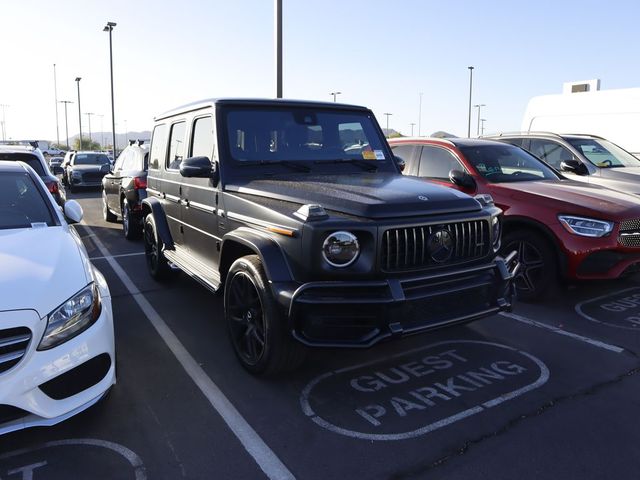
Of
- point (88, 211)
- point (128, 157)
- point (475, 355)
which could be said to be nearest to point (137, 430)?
point (475, 355)

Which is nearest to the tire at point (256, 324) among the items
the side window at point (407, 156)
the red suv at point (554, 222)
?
the red suv at point (554, 222)

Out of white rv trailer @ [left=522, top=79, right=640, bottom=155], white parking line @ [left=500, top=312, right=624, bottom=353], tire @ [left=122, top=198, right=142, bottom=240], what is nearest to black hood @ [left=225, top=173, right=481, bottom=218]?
white parking line @ [left=500, top=312, right=624, bottom=353]

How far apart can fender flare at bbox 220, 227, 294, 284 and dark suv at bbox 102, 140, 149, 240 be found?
5893mm

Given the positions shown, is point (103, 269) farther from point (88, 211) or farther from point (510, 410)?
point (88, 211)

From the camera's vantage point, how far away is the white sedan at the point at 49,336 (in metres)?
2.73

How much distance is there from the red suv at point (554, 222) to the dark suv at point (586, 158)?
1.67 meters

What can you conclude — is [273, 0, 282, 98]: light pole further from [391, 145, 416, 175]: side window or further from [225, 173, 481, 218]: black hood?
[225, 173, 481, 218]: black hood

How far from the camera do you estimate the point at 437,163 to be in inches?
277

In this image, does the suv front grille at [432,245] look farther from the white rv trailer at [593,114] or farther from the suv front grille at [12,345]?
the white rv trailer at [593,114]

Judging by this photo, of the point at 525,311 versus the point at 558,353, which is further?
the point at 525,311

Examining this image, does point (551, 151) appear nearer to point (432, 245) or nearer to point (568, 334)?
point (568, 334)

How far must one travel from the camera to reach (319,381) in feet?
12.7

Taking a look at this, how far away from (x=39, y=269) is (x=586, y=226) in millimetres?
4853

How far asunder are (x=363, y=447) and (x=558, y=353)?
2185mm
